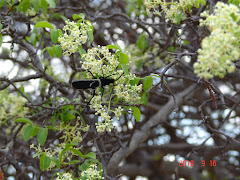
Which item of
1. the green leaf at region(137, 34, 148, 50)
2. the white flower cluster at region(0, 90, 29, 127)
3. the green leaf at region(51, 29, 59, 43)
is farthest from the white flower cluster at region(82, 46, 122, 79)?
the green leaf at region(137, 34, 148, 50)

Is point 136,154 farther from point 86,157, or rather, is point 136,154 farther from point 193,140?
point 86,157

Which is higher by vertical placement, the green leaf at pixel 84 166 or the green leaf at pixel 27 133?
the green leaf at pixel 27 133

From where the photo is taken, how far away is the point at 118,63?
5.06 ft

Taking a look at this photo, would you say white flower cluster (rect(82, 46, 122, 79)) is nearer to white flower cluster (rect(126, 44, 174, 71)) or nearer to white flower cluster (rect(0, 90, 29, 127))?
white flower cluster (rect(0, 90, 29, 127))

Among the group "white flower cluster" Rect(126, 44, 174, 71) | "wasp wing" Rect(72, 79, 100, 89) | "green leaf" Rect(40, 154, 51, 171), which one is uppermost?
"wasp wing" Rect(72, 79, 100, 89)

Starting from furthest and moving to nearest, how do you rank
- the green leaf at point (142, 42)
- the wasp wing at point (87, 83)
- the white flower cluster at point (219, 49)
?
1. the green leaf at point (142, 42)
2. the wasp wing at point (87, 83)
3. the white flower cluster at point (219, 49)

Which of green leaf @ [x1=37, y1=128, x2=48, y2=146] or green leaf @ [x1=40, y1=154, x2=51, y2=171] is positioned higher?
green leaf @ [x1=37, y1=128, x2=48, y2=146]

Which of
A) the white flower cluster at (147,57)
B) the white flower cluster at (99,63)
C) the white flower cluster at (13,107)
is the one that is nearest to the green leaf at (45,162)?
the white flower cluster at (99,63)

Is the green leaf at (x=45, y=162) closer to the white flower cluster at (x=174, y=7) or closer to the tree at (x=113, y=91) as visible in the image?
the tree at (x=113, y=91)

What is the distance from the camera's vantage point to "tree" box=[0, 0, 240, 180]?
1.58m

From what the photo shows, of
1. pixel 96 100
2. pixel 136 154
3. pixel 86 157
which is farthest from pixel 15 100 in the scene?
pixel 136 154

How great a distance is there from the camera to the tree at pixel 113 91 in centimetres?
158

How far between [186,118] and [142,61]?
94 centimetres

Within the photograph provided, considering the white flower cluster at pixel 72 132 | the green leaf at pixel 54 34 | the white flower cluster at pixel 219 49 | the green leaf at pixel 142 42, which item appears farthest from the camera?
the green leaf at pixel 142 42
